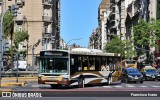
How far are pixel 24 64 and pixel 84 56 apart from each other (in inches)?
1727

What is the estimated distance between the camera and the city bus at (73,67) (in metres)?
33.2

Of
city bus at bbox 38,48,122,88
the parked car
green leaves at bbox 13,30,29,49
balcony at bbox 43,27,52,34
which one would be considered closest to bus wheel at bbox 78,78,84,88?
city bus at bbox 38,48,122,88

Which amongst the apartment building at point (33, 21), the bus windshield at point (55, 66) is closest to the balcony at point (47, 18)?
the apartment building at point (33, 21)

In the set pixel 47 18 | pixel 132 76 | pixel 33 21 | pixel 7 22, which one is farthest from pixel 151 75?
pixel 47 18

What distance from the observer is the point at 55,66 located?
109ft

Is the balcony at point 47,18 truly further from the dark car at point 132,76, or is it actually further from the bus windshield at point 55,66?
the bus windshield at point 55,66

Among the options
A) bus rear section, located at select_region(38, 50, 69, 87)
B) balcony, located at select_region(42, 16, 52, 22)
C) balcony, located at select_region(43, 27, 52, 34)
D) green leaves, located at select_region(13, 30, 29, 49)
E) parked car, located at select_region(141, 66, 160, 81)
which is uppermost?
balcony, located at select_region(42, 16, 52, 22)

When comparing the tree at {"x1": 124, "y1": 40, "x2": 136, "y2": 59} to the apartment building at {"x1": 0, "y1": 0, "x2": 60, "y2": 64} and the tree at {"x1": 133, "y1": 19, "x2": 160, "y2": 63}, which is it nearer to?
the apartment building at {"x1": 0, "y1": 0, "x2": 60, "y2": 64}

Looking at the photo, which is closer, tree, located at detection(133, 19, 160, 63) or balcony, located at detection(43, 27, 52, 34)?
tree, located at detection(133, 19, 160, 63)

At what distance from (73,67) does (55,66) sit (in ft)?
4.59

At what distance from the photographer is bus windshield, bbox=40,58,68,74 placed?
33219 mm

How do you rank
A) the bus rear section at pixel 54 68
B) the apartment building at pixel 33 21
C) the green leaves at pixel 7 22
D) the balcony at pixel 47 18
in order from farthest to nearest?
the balcony at pixel 47 18 < the apartment building at pixel 33 21 < the green leaves at pixel 7 22 < the bus rear section at pixel 54 68

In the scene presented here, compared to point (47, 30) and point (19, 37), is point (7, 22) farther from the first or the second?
point (47, 30)

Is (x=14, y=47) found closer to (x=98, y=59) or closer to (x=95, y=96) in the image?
(x=98, y=59)
